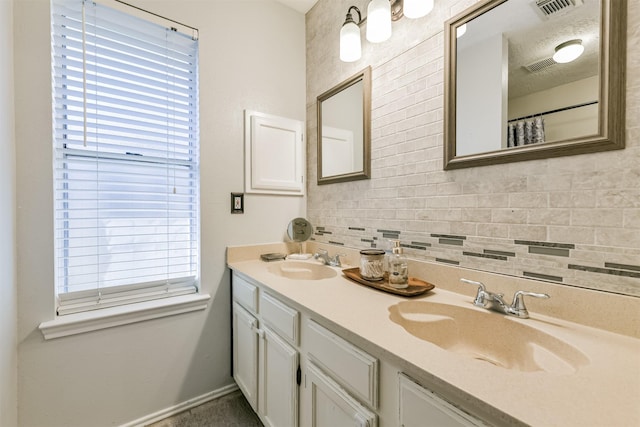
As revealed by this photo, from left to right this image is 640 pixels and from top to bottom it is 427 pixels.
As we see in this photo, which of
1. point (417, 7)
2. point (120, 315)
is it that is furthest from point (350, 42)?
point (120, 315)

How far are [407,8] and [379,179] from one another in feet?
2.49

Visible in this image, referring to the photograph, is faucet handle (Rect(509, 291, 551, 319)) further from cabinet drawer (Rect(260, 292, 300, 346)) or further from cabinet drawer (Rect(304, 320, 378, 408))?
cabinet drawer (Rect(260, 292, 300, 346))

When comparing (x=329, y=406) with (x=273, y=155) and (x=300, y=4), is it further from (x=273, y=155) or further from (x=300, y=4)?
(x=300, y=4)

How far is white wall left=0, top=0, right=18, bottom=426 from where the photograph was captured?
0.95 meters

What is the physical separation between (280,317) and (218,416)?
88cm

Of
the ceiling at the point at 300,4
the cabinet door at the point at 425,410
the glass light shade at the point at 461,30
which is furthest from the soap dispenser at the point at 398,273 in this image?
the ceiling at the point at 300,4

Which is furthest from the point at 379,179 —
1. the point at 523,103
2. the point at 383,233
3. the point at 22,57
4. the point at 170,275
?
the point at 22,57

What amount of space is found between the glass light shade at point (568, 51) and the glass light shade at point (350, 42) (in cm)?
87

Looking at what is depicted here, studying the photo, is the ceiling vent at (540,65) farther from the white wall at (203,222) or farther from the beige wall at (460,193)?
the white wall at (203,222)

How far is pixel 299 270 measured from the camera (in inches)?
65.1

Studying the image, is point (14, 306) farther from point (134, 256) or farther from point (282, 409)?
point (282, 409)

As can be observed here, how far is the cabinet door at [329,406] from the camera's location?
723 mm

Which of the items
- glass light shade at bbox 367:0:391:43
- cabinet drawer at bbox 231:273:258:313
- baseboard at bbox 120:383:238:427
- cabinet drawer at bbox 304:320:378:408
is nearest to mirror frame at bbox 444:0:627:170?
glass light shade at bbox 367:0:391:43

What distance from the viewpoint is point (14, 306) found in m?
1.08
